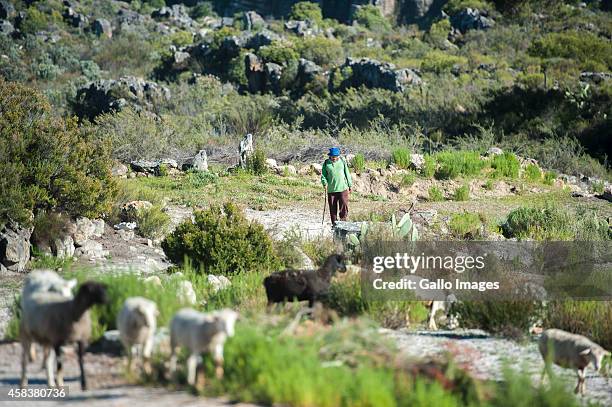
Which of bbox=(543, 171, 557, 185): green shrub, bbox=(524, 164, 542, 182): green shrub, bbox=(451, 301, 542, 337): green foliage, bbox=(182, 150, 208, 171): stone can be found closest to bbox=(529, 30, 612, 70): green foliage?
bbox=(543, 171, 557, 185): green shrub

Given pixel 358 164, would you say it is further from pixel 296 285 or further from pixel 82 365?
pixel 82 365

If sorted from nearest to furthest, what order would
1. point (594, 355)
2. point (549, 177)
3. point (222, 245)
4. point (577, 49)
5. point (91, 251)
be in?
point (594, 355), point (222, 245), point (91, 251), point (549, 177), point (577, 49)

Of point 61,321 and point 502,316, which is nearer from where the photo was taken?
point 61,321

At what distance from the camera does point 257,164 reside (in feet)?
72.8

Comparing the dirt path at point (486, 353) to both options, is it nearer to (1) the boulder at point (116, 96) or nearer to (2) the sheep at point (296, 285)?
(2) the sheep at point (296, 285)

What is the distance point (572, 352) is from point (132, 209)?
11.2 metres

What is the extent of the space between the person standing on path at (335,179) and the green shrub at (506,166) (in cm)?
858

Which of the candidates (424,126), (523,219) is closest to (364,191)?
(523,219)

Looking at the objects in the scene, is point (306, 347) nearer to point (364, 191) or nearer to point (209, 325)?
point (209, 325)

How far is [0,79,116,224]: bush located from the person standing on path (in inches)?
158

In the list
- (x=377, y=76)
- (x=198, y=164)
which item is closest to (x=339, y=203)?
(x=198, y=164)

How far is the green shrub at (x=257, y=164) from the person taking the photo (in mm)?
22188

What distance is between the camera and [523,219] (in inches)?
679

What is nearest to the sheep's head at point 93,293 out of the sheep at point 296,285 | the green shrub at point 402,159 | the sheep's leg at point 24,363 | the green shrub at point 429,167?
the sheep's leg at point 24,363
